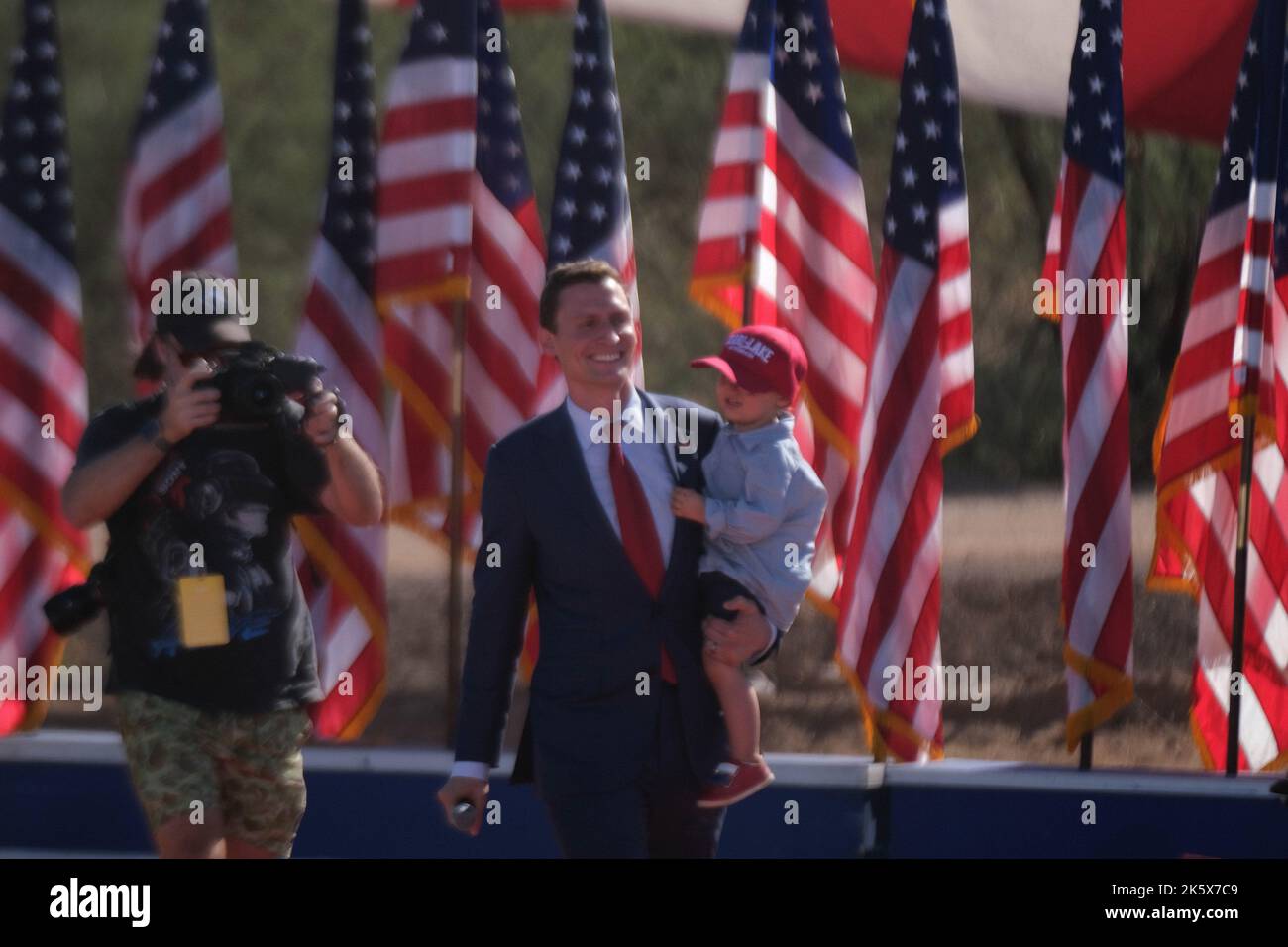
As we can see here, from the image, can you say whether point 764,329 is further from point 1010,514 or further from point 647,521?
point 1010,514

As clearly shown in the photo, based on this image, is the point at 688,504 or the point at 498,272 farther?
the point at 498,272

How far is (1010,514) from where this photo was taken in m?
17.2

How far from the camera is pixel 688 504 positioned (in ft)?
15.0

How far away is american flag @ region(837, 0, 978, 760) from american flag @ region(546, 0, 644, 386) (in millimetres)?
962

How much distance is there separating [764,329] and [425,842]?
9.40 ft

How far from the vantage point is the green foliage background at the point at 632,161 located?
1278cm

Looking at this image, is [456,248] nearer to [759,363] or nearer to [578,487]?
[759,363]

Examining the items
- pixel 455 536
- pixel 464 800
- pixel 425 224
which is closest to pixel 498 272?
pixel 425 224

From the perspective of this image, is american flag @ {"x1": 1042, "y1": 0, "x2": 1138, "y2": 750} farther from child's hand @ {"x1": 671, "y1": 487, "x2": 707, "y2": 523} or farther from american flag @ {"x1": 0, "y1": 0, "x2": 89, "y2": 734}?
american flag @ {"x1": 0, "y1": 0, "x2": 89, "y2": 734}

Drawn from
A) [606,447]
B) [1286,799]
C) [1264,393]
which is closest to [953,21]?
[1264,393]

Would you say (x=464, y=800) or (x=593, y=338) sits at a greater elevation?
(x=593, y=338)

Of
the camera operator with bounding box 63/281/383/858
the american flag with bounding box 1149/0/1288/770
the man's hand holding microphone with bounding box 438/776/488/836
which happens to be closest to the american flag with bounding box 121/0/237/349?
the camera operator with bounding box 63/281/383/858

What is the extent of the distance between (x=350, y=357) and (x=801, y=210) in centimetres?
177

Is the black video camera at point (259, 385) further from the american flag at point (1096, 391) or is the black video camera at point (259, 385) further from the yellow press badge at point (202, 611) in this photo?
the american flag at point (1096, 391)
